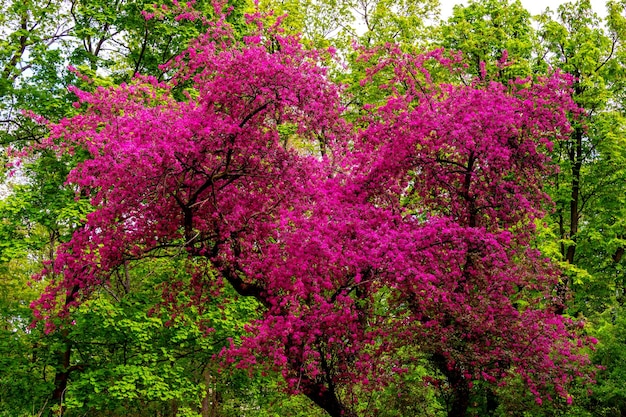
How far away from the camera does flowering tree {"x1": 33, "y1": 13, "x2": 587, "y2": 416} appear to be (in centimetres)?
827

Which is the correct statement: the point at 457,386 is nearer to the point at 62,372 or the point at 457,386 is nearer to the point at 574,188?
the point at 62,372

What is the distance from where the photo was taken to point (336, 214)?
28.7 ft

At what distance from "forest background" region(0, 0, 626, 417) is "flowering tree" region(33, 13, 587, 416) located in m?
0.53

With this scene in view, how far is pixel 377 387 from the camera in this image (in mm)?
8328

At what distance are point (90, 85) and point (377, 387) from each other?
10426 millimetres

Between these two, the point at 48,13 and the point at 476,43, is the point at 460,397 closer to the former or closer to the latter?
the point at 476,43

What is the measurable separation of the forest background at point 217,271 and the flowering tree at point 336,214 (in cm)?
53

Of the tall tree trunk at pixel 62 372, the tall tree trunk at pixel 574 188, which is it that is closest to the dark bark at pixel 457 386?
the tall tree trunk at pixel 62 372

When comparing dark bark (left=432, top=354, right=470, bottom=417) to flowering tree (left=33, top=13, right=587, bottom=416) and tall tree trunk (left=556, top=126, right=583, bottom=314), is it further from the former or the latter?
tall tree trunk (left=556, top=126, right=583, bottom=314)

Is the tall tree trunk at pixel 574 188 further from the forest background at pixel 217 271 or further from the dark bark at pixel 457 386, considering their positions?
the dark bark at pixel 457 386

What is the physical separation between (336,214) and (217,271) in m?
3.66

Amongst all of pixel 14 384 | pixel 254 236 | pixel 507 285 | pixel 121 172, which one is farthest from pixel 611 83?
pixel 14 384

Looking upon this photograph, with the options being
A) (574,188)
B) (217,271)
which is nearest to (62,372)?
(217,271)

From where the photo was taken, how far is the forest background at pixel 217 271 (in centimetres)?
1158
